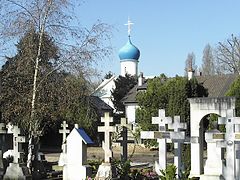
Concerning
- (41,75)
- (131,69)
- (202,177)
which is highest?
(131,69)

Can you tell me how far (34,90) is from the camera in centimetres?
1683

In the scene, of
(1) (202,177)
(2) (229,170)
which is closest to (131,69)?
(1) (202,177)

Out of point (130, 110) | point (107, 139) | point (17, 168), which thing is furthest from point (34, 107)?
point (130, 110)

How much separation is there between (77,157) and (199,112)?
636cm

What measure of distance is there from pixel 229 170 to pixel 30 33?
8.22 metres

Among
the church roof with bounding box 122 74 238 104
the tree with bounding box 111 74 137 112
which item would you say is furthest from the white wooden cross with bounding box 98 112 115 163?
the tree with bounding box 111 74 137 112

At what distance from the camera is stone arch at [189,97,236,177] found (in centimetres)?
1936

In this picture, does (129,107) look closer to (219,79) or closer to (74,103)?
(219,79)

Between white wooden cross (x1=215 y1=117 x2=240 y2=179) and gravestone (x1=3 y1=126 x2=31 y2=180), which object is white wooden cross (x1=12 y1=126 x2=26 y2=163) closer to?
gravestone (x1=3 y1=126 x2=31 y2=180)

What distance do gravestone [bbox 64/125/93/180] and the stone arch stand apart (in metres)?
5.24

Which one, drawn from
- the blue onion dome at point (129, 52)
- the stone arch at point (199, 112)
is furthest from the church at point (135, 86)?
the stone arch at point (199, 112)

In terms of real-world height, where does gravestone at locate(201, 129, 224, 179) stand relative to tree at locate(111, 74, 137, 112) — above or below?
below

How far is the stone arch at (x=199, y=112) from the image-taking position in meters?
19.4

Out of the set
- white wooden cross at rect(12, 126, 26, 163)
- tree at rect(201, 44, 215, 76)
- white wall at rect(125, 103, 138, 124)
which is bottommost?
white wooden cross at rect(12, 126, 26, 163)
